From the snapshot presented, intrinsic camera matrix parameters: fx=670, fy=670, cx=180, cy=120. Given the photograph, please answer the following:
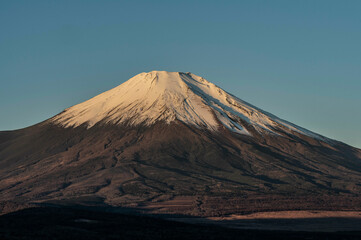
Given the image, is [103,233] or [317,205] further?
[317,205]

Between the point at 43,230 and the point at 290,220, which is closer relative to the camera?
the point at 43,230

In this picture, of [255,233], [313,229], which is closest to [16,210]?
[255,233]

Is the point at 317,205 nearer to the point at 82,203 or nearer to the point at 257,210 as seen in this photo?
the point at 257,210

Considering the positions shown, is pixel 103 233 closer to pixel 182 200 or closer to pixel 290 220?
pixel 290 220

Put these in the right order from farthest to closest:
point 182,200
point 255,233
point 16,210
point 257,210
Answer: point 182,200 → point 257,210 → point 16,210 → point 255,233

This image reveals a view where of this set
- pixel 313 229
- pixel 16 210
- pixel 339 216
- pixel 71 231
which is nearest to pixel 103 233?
pixel 71 231

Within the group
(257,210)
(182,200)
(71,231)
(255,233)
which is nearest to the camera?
(71,231)

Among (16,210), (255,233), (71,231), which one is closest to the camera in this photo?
(71,231)

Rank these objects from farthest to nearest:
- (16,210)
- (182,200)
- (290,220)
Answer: (182,200)
(290,220)
(16,210)

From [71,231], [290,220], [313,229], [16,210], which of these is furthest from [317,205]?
[71,231]
